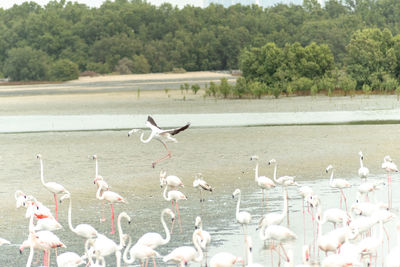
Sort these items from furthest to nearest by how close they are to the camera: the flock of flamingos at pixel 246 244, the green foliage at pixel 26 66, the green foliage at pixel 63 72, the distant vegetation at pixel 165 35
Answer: the distant vegetation at pixel 165 35 < the green foliage at pixel 26 66 < the green foliage at pixel 63 72 < the flock of flamingos at pixel 246 244

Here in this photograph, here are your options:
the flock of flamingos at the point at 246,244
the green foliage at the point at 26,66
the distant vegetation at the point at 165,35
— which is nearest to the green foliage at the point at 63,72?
the distant vegetation at the point at 165,35

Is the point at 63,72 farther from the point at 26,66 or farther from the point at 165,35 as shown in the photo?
the point at 165,35

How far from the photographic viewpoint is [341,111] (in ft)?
104

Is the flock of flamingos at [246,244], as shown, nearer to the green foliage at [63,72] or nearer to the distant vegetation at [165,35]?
the distant vegetation at [165,35]

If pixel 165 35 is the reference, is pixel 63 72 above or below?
below

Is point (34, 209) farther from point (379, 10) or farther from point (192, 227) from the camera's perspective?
point (379, 10)

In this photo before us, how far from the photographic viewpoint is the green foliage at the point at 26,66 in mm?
91688

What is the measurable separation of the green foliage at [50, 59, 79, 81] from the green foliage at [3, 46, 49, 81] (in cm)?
131

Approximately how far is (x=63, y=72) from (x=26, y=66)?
5.92 m

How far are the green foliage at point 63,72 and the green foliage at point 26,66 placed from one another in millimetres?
1314

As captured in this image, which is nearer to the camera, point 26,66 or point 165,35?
point 26,66

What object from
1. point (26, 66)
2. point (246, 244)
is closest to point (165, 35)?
point (26, 66)

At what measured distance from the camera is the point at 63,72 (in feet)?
295

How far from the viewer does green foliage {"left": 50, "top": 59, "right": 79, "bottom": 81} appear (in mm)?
89875
